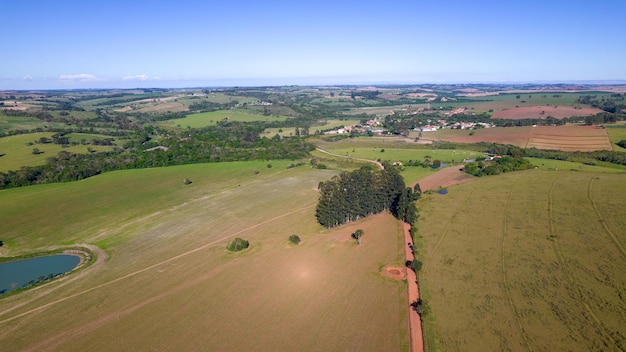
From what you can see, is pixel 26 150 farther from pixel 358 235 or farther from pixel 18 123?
pixel 358 235

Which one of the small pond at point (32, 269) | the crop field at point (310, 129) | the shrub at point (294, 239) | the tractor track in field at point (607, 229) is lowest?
the small pond at point (32, 269)

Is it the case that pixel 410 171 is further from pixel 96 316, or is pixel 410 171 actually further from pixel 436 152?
pixel 96 316

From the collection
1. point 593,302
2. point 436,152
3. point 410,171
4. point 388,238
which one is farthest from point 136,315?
point 436,152

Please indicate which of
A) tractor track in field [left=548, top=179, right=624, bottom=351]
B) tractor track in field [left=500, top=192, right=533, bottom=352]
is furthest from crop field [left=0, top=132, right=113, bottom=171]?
tractor track in field [left=548, top=179, right=624, bottom=351]

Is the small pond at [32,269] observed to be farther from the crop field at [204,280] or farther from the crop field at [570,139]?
the crop field at [570,139]

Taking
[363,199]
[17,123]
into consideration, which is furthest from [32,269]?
[17,123]

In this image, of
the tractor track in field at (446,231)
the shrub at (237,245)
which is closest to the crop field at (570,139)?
the tractor track in field at (446,231)
